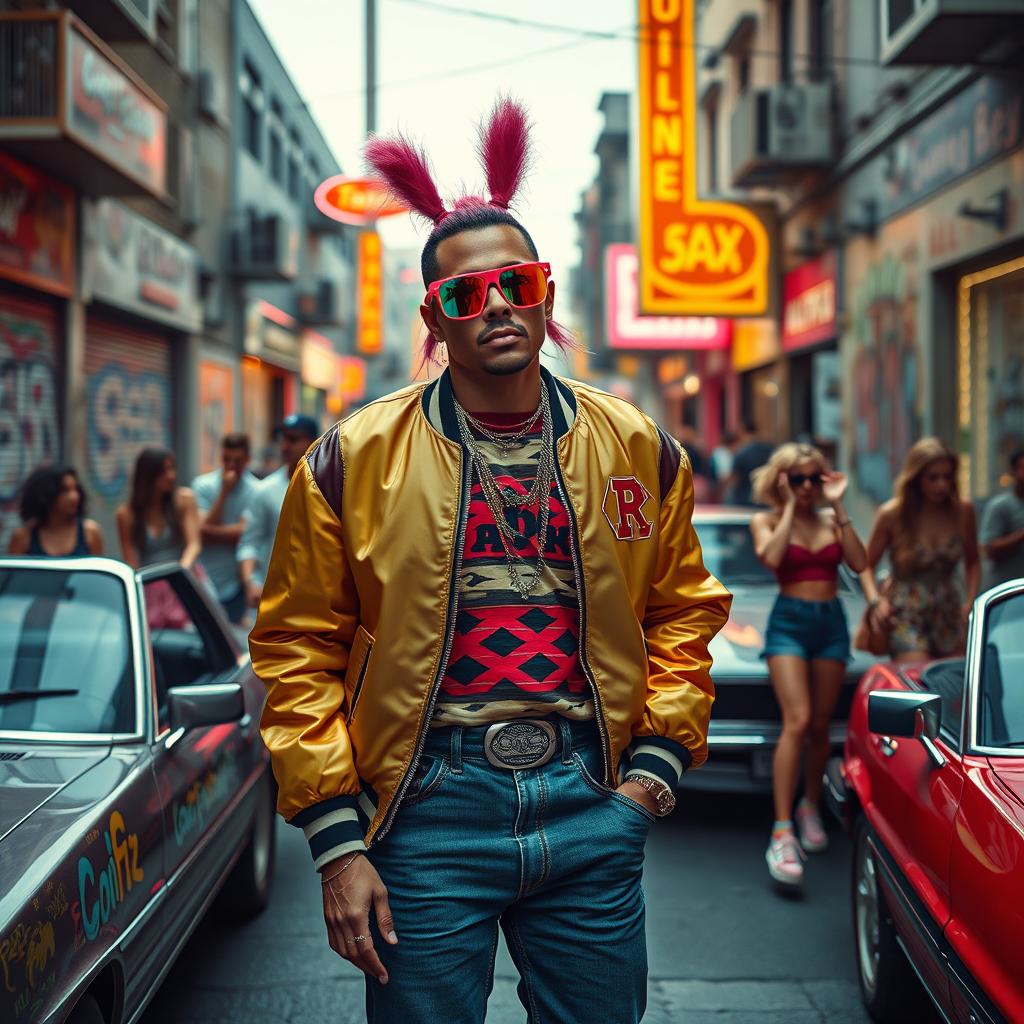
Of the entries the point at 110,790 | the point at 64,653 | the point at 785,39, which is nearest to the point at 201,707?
the point at 64,653

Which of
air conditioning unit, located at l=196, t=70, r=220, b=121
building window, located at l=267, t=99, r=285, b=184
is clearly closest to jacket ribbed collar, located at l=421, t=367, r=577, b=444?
air conditioning unit, located at l=196, t=70, r=220, b=121

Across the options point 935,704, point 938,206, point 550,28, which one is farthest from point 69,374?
point 935,704

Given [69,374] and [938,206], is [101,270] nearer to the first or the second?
[69,374]

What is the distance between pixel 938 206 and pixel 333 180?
13.0 m

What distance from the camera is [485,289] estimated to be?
2.21 m

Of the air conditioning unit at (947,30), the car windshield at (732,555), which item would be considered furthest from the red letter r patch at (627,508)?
the air conditioning unit at (947,30)

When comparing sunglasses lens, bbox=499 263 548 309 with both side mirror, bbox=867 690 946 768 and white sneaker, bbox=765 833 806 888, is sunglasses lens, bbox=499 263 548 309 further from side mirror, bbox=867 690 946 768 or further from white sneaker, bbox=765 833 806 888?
white sneaker, bbox=765 833 806 888

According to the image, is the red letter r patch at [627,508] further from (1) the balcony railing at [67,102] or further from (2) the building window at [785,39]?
(2) the building window at [785,39]

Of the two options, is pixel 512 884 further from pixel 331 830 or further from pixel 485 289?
pixel 485 289

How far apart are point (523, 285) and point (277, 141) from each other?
84.4 ft

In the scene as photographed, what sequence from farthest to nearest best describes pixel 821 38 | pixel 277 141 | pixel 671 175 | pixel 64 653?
pixel 277 141 < pixel 671 175 < pixel 821 38 < pixel 64 653

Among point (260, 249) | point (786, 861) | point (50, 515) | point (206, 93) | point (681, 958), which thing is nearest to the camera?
point (681, 958)

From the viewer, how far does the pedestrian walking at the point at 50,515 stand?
6.49 metres

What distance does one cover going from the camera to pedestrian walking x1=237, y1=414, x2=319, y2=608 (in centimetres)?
718
